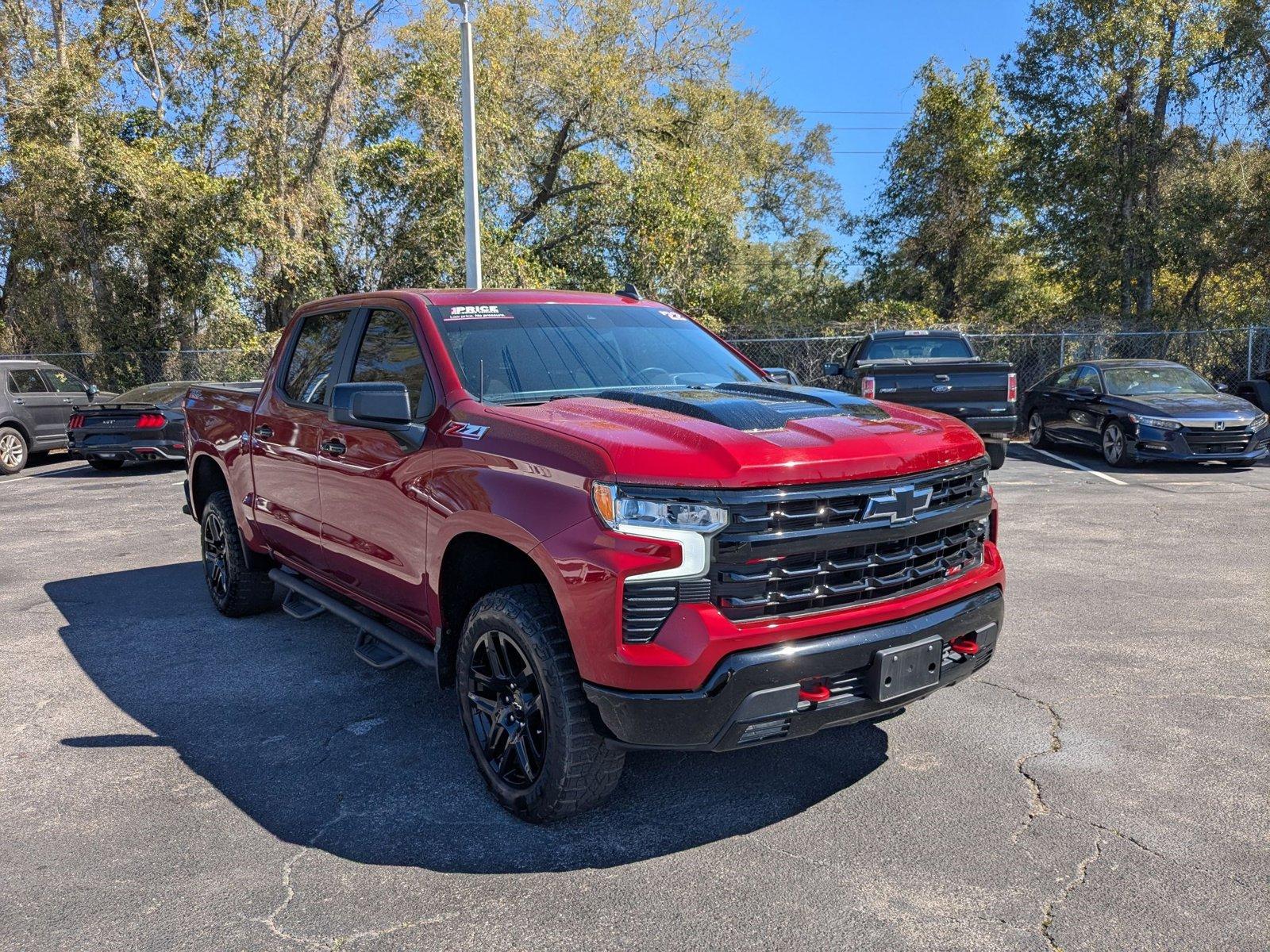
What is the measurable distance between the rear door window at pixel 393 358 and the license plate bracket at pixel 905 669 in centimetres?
204

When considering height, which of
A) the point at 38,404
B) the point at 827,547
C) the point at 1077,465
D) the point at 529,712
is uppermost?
the point at 827,547

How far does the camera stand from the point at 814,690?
9.86ft

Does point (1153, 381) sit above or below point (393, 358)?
below

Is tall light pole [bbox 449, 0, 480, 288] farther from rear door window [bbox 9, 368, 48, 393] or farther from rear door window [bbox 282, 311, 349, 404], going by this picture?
rear door window [bbox 282, 311, 349, 404]

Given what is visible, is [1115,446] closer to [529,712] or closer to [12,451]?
[529,712]

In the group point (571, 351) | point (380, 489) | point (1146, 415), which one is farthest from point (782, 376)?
point (1146, 415)

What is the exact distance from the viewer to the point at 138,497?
38.3 feet

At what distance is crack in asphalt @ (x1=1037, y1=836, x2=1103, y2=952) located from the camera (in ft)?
8.71

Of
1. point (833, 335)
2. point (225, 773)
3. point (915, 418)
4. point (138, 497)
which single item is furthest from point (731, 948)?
point (833, 335)

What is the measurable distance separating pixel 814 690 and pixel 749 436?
0.84 m

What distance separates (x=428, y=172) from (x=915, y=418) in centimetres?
1776

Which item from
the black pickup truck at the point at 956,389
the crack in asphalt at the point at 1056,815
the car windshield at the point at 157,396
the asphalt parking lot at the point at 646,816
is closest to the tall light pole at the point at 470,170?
the car windshield at the point at 157,396

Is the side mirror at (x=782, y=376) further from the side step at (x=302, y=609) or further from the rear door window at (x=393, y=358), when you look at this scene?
the side step at (x=302, y=609)

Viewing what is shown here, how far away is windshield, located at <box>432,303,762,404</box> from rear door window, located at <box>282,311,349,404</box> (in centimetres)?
94
